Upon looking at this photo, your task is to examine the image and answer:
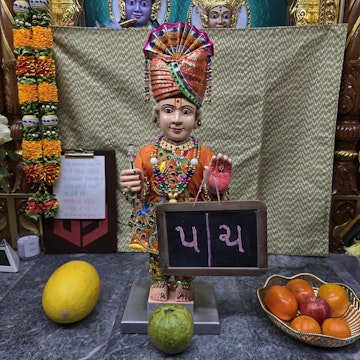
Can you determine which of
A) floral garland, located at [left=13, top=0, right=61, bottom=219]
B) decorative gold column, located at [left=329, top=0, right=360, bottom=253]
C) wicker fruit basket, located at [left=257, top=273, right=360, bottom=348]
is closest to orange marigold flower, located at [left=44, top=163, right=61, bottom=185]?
floral garland, located at [left=13, top=0, right=61, bottom=219]

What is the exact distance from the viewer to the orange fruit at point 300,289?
1024mm

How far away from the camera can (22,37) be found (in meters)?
1.30

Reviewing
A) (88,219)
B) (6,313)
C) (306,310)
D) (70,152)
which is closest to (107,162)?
(70,152)

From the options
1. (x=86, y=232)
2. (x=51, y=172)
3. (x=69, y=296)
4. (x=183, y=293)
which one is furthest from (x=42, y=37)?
(x=183, y=293)

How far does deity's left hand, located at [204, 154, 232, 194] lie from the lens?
2.96ft

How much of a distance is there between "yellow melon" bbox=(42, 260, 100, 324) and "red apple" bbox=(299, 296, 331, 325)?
0.59m

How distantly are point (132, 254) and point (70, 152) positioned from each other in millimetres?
503

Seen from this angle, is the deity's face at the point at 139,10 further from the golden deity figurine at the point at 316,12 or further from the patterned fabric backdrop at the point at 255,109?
the golden deity figurine at the point at 316,12

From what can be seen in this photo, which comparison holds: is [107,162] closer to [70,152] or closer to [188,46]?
[70,152]

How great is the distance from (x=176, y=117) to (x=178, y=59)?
144 millimetres

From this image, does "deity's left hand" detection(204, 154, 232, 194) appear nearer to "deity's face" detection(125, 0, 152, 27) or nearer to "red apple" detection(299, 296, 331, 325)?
"red apple" detection(299, 296, 331, 325)

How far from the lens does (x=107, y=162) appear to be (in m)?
1.48

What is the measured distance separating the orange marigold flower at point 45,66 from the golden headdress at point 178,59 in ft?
1.89

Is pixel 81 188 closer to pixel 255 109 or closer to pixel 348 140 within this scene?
pixel 255 109
